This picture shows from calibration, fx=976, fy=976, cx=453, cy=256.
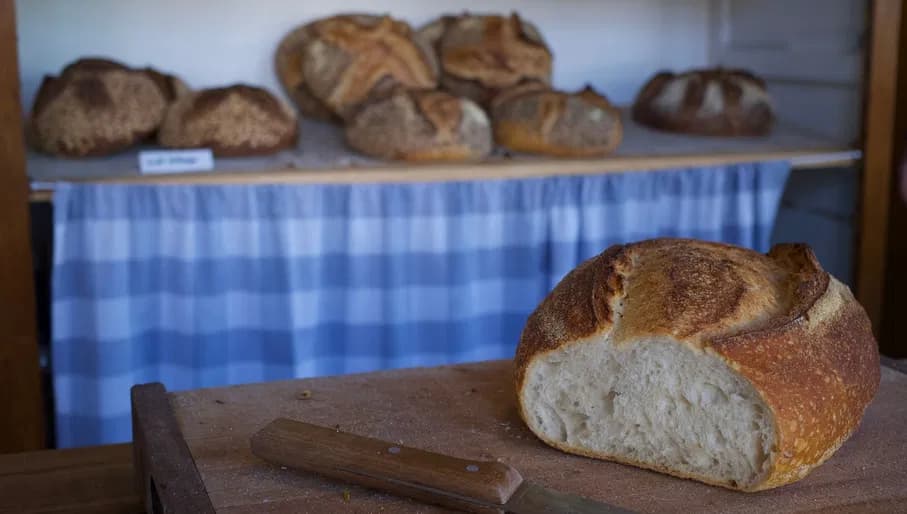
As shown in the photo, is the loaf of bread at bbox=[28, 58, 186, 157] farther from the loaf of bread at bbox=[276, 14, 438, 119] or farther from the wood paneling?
the wood paneling

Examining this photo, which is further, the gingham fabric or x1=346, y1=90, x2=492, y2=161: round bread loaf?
x1=346, y1=90, x2=492, y2=161: round bread loaf

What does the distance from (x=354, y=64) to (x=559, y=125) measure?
1.55ft

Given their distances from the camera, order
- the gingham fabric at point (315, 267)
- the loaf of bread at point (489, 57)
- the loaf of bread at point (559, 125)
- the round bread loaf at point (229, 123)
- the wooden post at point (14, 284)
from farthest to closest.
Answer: the loaf of bread at point (489, 57) < the loaf of bread at point (559, 125) < the round bread loaf at point (229, 123) < the gingham fabric at point (315, 267) < the wooden post at point (14, 284)

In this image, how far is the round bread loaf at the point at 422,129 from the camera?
1.89m

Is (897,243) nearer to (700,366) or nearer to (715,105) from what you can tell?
(715,105)

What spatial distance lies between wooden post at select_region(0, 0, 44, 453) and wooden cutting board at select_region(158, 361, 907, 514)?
2.67 feet

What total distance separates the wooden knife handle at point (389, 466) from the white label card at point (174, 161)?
1.03 meters

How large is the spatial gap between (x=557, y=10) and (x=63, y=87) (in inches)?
49.6

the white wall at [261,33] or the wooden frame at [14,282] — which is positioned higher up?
the white wall at [261,33]

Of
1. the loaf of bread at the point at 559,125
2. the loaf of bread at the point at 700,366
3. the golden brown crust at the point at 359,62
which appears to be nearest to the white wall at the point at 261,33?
the golden brown crust at the point at 359,62

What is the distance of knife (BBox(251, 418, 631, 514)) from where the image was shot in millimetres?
731

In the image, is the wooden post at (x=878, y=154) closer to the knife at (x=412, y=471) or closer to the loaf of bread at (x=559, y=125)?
the loaf of bread at (x=559, y=125)

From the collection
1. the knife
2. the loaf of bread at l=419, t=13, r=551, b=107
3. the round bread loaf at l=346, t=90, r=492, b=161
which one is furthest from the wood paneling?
the knife

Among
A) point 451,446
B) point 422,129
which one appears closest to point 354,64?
point 422,129
